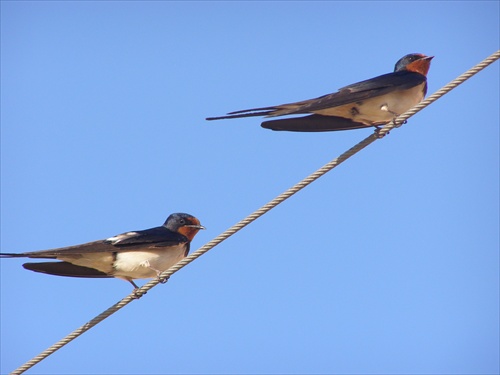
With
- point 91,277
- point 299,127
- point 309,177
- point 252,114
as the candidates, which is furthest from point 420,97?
point 91,277

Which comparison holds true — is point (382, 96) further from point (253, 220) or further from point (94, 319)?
point (94, 319)

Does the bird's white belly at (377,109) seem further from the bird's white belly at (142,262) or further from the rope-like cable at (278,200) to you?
the bird's white belly at (142,262)

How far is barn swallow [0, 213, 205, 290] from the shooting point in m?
6.57

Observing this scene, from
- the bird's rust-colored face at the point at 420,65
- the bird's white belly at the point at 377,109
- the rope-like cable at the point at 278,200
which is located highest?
the bird's rust-colored face at the point at 420,65

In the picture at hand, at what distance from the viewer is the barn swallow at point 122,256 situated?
6574 millimetres

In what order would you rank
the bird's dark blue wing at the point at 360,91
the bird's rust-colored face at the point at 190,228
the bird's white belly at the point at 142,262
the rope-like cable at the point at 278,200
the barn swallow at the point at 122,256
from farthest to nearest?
the bird's rust-colored face at the point at 190,228 < the bird's white belly at the point at 142,262 < the barn swallow at the point at 122,256 < the bird's dark blue wing at the point at 360,91 < the rope-like cable at the point at 278,200

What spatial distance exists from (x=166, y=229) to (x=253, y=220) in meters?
2.21

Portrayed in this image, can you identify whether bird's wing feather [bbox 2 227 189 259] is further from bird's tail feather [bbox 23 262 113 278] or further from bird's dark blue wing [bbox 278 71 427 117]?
bird's dark blue wing [bbox 278 71 427 117]

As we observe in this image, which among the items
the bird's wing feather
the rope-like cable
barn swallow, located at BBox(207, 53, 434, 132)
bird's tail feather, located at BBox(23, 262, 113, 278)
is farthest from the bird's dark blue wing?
Result: bird's tail feather, located at BBox(23, 262, 113, 278)

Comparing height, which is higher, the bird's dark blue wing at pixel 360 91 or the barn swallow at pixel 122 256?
the bird's dark blue wing at pixel 360 91

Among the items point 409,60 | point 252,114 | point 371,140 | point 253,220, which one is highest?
point 409,60

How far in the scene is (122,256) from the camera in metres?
6.80

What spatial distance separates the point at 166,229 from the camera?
7.31 metres

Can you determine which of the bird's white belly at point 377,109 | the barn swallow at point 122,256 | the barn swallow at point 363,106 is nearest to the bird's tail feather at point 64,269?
the barn swallow at point 122,256
